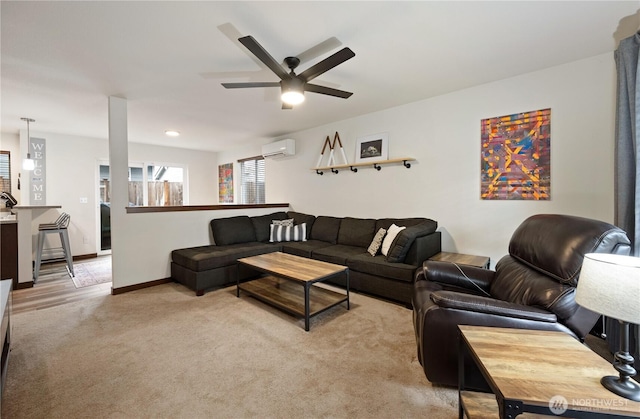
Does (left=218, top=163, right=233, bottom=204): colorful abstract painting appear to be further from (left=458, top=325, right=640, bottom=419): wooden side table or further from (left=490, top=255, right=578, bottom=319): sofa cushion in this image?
(left=458, top=325, right=640, bottom=419): wooden side table

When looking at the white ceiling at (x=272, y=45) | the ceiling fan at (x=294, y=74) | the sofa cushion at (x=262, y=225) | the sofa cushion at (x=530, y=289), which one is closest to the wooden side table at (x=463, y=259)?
the sofa cushion at (x=530, y=289)

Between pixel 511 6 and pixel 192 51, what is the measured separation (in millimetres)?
2443

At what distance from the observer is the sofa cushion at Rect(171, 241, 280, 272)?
10.9ft

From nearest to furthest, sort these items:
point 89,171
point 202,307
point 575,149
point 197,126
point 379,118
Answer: point 575,149
point 202,307
point 379,118
point 197,126
point 89,171

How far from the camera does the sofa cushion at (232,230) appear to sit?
162 inches

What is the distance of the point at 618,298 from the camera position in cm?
97

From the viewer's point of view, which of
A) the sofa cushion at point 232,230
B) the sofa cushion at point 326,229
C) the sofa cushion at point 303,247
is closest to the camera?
the sofa cushion at point 303,247

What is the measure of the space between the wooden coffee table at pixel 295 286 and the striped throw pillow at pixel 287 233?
960mm

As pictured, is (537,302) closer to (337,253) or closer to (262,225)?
(337,253)

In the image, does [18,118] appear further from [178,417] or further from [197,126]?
[178,417]

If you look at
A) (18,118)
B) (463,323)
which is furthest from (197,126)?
(463,323)

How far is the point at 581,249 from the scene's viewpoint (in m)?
1.52

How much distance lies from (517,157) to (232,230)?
12.5 ft

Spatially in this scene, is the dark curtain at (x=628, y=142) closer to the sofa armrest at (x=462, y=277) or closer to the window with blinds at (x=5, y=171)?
the sofa armrest at (x=462, y=277)
